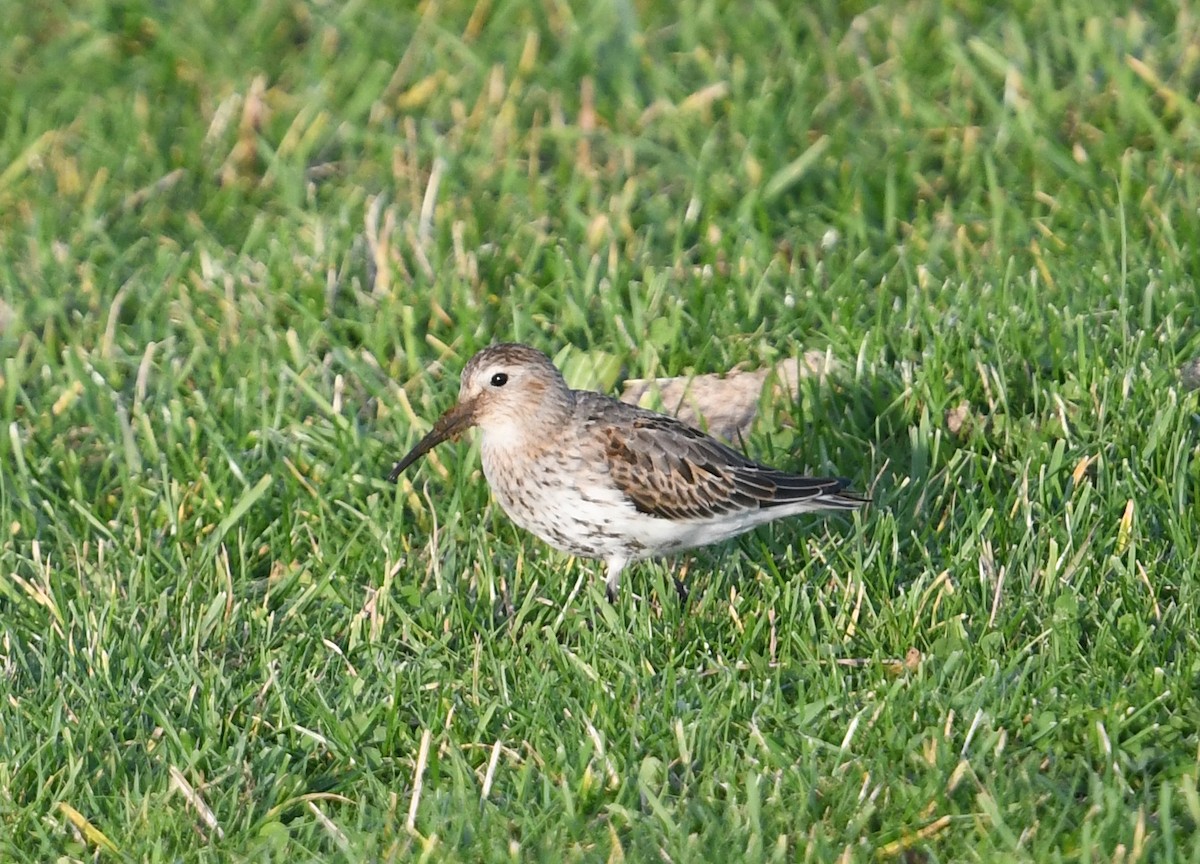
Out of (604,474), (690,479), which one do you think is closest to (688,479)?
(690,479)

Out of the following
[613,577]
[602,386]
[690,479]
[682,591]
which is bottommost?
[682,591]

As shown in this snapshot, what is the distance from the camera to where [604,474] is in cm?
681

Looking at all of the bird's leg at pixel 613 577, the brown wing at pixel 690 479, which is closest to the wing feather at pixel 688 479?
the brown wing at pixel 690 479

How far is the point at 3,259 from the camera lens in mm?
9320

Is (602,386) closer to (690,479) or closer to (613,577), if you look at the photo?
(690,479)

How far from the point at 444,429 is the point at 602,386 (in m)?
1.27

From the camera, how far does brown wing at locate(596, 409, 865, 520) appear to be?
6754mm

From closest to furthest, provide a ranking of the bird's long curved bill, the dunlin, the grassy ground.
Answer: the grassy ground
the dunlin
the bird's long curved bill

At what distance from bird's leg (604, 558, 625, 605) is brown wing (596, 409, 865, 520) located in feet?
0.73

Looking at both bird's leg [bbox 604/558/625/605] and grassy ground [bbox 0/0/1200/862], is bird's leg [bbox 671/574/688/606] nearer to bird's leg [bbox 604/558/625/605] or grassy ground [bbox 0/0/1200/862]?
grassy ground [bbox 0/0/1200/862]

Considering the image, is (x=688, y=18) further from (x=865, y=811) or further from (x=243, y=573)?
(x=865, y=811)

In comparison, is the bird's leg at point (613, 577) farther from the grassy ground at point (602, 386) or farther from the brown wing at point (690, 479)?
the brown wing at point (690, 479)

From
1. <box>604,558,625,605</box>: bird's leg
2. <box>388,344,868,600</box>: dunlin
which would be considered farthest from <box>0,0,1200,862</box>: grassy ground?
<box>388,344,868,600</box>: dunlin

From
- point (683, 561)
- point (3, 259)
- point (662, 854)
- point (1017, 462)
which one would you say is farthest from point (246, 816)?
point (3, 259)
